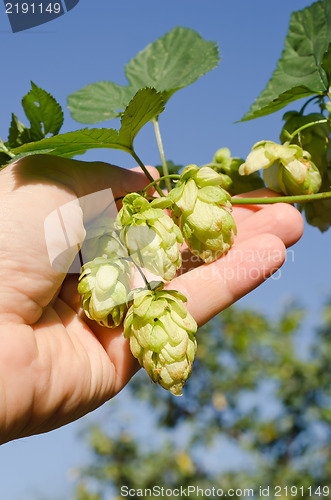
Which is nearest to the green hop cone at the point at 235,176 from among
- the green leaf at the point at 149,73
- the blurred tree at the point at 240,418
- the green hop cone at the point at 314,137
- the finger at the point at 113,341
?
the green hop cone at the point at 314,137

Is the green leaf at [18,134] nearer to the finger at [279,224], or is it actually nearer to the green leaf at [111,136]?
the green leaf at [111,136]

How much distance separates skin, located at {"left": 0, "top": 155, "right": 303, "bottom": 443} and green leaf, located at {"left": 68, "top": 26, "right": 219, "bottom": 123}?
272 mm

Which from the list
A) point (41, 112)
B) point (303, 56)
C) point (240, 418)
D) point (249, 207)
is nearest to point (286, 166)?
point (249, 207)

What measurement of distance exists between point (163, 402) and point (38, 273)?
17.2 feet

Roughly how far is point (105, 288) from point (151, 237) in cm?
12

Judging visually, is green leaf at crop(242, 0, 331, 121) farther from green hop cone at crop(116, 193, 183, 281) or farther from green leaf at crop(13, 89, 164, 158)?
green hop cone at crop(116, 193, 183, 281)

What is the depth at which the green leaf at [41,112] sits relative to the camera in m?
1.17

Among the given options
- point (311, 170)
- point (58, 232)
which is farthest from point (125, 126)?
point (311, 170)

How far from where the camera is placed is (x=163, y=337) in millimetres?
812

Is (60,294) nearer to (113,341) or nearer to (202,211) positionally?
(113,341)

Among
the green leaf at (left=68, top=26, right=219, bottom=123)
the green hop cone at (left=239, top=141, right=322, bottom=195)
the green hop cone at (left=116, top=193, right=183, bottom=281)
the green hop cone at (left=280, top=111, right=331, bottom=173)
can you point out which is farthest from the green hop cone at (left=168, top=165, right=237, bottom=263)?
the green leaf at (left=68, top=26, right=219, bottom=123)

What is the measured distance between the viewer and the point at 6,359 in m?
0.92

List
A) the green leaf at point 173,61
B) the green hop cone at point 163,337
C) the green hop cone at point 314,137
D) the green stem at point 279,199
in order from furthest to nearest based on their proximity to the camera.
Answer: the green leaf at point 173,61
the green hop cone at point 314,137
the green stem at point 279,199
the green hop cone at point 163,337

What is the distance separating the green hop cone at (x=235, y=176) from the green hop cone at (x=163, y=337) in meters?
0.50
